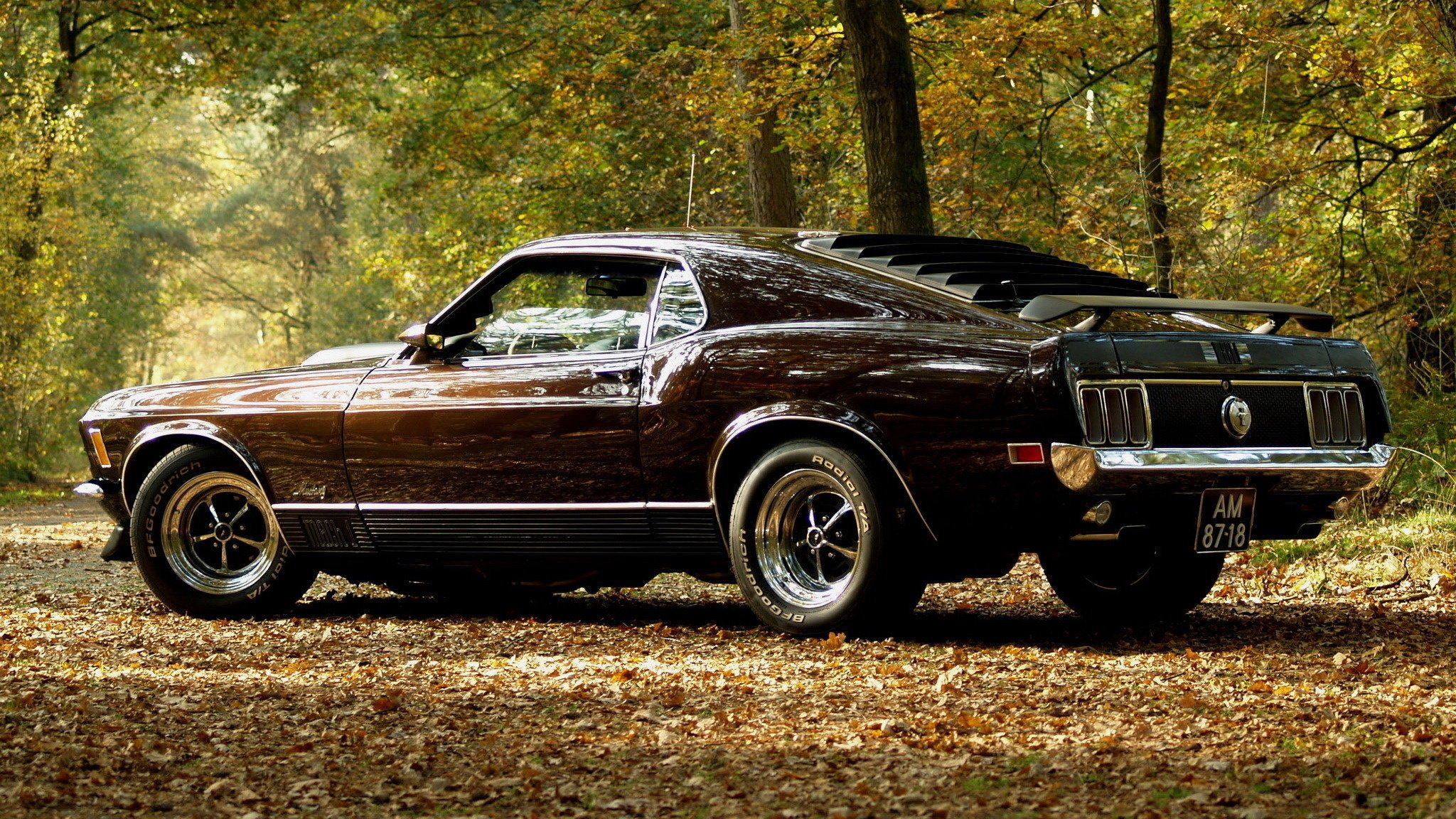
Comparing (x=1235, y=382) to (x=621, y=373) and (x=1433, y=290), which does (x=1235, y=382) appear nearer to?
(x=621, y=373)

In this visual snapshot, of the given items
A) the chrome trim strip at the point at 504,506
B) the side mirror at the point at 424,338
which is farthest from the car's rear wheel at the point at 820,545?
the side mirror at the point at 424,338

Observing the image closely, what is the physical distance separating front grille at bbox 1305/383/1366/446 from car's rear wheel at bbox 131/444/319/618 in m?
4.37

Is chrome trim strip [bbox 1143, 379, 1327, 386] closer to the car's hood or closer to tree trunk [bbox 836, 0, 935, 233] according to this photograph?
the car's hood

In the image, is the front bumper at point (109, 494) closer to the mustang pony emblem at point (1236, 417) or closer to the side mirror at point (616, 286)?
the side mirror at point (616, 286)

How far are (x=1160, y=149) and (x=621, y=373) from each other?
7640 mm

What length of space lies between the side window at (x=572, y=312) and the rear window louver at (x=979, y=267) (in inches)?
29.7

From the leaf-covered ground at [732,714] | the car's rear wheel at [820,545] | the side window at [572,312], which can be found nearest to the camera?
the leaf-covered ground at [732,714]

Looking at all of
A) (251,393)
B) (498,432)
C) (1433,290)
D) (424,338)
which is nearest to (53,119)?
(251,393)

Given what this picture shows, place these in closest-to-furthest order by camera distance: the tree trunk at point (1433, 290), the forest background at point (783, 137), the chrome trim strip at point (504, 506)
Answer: the chrome trim strip at point (504, 506) → the tree trunk at point (1433, 290) → the forest background at point (783, 137)

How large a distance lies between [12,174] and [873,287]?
19399mm

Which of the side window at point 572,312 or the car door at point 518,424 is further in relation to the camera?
the side window at point 572,312

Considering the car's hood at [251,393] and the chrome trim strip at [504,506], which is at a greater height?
the car's hood at [251,393]

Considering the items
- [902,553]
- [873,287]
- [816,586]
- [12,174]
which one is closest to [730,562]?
[816,586]

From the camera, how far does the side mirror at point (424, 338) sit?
23.0ft
